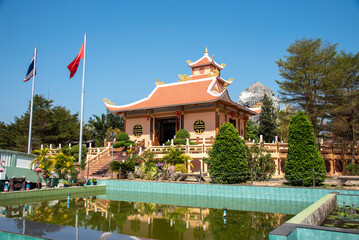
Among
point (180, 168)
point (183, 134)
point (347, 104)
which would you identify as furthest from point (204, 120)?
point (347, 104)

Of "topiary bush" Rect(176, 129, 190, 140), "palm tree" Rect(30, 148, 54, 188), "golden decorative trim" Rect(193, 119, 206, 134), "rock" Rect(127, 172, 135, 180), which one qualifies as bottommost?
"rock" Rect(127, 172, 135, 180)

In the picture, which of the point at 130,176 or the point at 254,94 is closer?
the point at 130,176

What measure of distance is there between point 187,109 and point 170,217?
611 inches

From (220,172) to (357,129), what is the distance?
1076 centimetres

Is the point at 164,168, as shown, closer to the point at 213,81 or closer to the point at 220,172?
the point at 220,172

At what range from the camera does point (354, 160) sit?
17.1 metres

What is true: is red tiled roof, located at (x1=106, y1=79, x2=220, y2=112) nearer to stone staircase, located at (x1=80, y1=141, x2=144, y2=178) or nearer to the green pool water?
stone staircase, located at (x1=80, y1=141, x2=144, y2=178)

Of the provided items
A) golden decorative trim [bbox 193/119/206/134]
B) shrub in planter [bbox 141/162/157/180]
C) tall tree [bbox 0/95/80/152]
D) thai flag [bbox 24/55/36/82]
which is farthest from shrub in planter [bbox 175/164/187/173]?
tall tree [bbox 0/95/80/152]

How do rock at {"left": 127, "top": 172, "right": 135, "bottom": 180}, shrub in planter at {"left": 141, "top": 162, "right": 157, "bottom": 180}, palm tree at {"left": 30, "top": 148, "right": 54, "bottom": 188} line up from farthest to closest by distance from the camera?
1. rock at {"left": 127, "top": 172, "right": 135, "bottom": 180}
2. shrub in planter at {"left": 141, "top": 162, "right": 157, "bottom": 180}
3. palm tree at {"left": 30, "top": 148, "right": 54, "bottom": 188}

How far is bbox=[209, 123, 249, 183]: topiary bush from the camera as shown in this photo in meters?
12.8

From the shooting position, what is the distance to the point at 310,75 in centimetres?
2159

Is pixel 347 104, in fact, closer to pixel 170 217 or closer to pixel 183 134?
pixel 183 134

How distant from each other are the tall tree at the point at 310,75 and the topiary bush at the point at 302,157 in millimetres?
10116

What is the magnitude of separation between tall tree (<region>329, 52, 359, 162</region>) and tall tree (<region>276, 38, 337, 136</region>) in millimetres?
727
